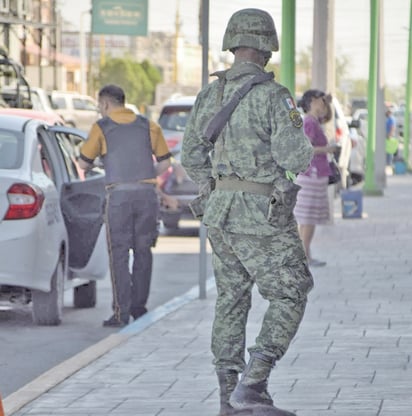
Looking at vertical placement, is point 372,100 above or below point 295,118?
below

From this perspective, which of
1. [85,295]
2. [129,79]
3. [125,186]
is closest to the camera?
[125,186]

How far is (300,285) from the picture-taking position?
735 centimetres

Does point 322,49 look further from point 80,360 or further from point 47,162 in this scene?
point 80,360

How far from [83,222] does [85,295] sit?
963 mm

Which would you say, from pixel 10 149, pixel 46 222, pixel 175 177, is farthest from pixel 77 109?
pixel 46 222

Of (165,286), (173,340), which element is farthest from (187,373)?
(165,286)

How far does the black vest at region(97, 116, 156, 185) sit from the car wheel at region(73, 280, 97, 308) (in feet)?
5.30

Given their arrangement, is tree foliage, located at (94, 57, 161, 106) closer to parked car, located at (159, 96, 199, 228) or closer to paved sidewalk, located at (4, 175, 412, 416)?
parked car, located at (159, 96, 199, 228)

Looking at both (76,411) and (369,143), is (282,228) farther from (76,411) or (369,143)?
(369,143)

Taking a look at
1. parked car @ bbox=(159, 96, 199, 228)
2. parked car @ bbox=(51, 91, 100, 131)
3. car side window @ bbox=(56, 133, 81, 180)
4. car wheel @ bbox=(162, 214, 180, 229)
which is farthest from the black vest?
parked car @ bbox=(51, 91, 100, 131)

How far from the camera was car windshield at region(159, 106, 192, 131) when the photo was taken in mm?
23469

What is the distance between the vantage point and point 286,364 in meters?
9.16

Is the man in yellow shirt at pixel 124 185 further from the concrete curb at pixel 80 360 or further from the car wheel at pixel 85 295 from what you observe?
the car wheel at pixel 85 295

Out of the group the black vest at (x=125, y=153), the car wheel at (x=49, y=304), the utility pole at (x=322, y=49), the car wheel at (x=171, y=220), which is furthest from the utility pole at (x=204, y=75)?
the utility pole at (x=322, y=49)
